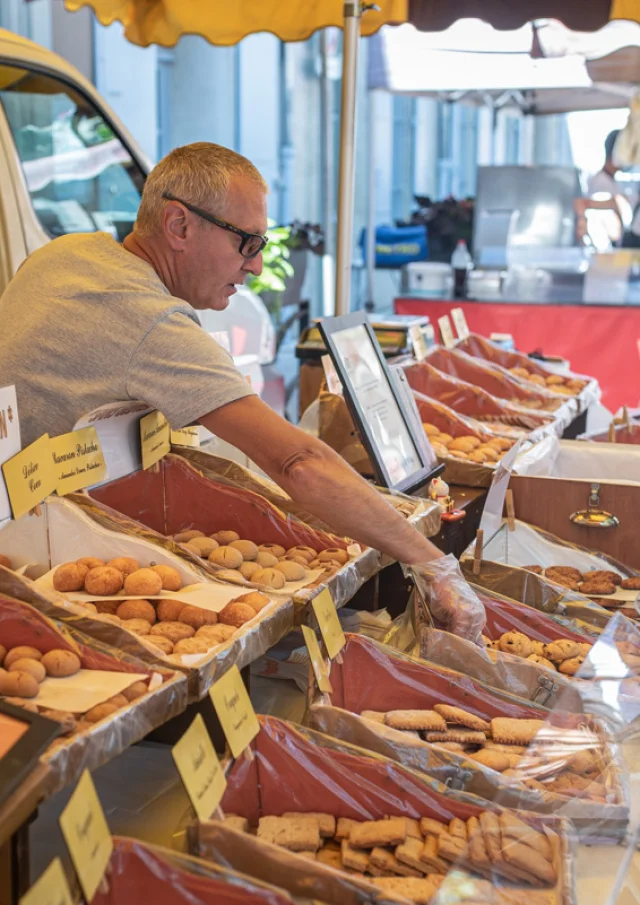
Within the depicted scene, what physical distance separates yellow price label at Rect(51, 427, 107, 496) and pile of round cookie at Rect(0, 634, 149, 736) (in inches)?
14.9

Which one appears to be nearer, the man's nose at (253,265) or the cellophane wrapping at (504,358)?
the man's nose at (253,265)

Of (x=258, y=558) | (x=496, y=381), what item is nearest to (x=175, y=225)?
(x=258, y=558)

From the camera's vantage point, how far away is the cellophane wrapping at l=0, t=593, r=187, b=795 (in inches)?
42.7

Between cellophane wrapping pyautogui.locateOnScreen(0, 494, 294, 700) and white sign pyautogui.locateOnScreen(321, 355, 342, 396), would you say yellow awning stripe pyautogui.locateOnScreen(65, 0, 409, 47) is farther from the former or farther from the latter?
cellophane wrapping pyautogui.locateOnScreen(0, 494, 294, 700)

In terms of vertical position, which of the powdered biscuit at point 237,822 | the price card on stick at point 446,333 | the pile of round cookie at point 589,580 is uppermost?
the price card on stick at point 446,333

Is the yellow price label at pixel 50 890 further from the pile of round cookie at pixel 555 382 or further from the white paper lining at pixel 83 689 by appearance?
the pile of round cookie at pixel 555 382

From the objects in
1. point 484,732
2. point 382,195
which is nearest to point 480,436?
point 484,732

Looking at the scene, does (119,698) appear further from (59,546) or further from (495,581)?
(495,581)

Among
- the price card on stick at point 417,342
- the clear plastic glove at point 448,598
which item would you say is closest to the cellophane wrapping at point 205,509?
the clear plastic glove at point 448,598

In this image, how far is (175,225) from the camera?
1.74 metres

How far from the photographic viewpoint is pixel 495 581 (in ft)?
6.95

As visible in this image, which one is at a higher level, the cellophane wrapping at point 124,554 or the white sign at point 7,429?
the white sign at point 7,429

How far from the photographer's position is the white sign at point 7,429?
146cm

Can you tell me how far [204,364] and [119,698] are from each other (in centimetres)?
59
